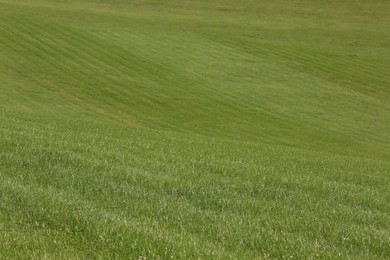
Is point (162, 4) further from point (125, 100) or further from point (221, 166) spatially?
point (221, 166)

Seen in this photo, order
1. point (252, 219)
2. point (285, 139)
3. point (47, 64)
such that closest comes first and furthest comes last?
point (252, 219) → point (285, 139) → point (47, 64)

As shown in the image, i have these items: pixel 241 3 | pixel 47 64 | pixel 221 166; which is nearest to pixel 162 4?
pixel 241 3

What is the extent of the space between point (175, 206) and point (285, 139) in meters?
26.0

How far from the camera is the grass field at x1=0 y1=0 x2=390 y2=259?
30.7ft

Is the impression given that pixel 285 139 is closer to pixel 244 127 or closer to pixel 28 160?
pixel 244 127

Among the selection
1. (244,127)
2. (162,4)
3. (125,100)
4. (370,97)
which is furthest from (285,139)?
(162,4)

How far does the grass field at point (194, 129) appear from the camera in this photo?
30.7ft

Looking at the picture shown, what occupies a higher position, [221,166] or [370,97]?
[221,166]

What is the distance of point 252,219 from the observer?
1057 centimetres

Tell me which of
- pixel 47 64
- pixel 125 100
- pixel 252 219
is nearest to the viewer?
pixel 252 219

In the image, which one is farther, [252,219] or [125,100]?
[125,100]

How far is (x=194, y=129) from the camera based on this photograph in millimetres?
36844

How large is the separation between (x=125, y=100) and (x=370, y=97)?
17.6 m

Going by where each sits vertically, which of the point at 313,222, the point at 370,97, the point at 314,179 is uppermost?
the point at 313,222
